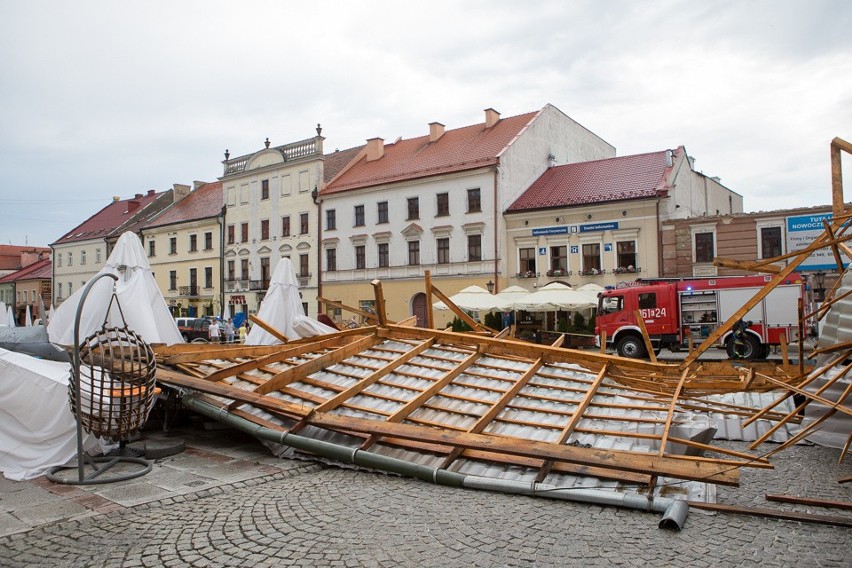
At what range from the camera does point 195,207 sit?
1855 inches

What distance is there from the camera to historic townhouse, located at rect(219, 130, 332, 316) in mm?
38125

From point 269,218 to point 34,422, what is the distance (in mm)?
34852

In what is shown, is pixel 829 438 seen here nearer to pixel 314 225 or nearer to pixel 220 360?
pixel 220 360

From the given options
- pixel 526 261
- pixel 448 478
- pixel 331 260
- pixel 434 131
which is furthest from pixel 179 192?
pixel 448 478

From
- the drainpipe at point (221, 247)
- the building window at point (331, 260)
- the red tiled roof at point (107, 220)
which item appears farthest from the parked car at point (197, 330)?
the red tiled roof at point (107, 220)

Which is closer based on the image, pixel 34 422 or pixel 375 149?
pixel 34 422

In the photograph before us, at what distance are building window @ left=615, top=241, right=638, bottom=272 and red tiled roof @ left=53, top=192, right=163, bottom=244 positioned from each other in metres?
39.6

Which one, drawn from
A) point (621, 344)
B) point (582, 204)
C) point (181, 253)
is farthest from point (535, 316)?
point (181, 253)

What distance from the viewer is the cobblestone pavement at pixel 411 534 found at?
4039 millimetres

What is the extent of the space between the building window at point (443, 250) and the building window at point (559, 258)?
569 cm

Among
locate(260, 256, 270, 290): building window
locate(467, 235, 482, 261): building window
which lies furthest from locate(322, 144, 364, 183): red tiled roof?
locate(467, 235, 482, 261): building window

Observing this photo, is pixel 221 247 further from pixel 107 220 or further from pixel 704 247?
pixel 704 247

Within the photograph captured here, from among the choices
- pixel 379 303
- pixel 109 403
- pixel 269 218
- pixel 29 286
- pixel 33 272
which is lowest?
pixel 109 403

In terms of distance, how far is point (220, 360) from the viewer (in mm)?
9344
